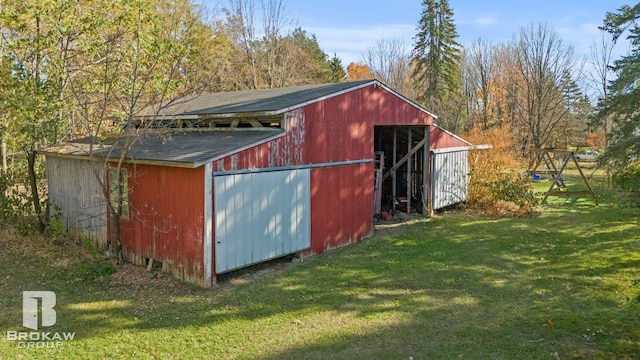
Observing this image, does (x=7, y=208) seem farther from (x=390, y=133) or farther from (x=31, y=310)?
(x=390, y=133)

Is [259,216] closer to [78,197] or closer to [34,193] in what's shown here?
[78,197]

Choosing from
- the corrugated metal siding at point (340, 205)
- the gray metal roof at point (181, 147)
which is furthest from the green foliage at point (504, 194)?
the gray metal roof at point (181, 147)

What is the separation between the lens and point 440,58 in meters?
32.5

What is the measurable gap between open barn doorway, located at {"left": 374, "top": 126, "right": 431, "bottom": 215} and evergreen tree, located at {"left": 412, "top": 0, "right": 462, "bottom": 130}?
18655 mm

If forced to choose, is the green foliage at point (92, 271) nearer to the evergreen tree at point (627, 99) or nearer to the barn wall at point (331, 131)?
the barn wall at point (331, 131)

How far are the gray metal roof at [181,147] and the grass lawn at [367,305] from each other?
2.20m

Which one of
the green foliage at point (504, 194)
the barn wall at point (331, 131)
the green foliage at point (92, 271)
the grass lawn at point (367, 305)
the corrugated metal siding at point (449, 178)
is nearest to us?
the grass lawn at point (367, 305)

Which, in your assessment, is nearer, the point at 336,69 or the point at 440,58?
the point at 440,58

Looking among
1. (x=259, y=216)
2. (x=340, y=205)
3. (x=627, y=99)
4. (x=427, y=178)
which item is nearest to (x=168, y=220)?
(x=259, y=216)

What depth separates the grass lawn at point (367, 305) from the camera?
17.4ft

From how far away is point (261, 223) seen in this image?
8.27 metres

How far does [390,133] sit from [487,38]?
27862 millimetres

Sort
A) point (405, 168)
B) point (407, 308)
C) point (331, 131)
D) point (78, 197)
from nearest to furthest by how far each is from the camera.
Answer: point (407, 308) < point (331, 131) < point (78, 197) < point (405, 168)

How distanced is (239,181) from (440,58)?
28507mm
